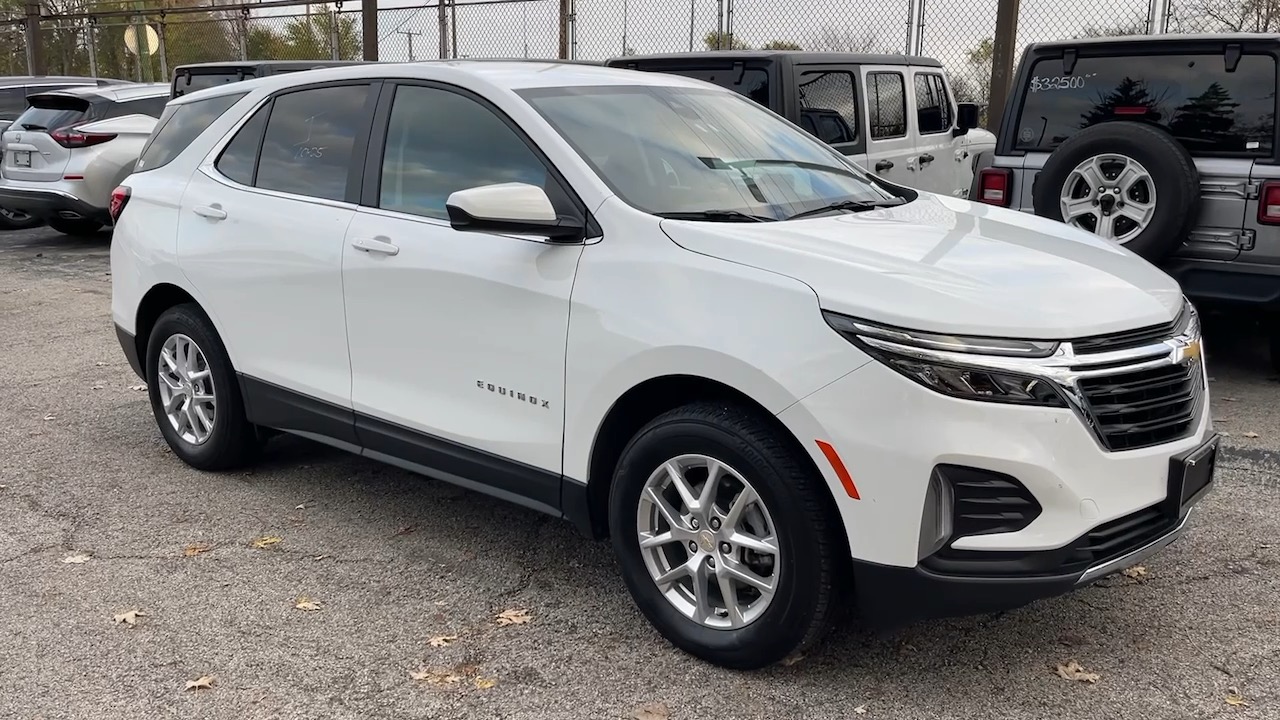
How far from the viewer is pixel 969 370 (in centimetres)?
289

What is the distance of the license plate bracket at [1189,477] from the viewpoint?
315cm

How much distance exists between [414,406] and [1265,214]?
472 cm

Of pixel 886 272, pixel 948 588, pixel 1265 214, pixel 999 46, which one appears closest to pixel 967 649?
pixel 948 588

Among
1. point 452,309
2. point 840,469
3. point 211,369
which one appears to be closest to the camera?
point 840,469

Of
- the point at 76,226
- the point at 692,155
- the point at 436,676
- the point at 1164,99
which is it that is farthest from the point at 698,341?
the point at 76,226

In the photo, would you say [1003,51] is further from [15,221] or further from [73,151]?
[15,221]

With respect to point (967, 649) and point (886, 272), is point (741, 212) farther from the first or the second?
point (967, 649)

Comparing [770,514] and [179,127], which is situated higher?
[179,127]

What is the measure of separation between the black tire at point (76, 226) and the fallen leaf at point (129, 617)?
406 inches

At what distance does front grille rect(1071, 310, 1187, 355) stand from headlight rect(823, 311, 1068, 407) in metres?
0.13

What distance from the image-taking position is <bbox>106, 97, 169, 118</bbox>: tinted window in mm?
12477

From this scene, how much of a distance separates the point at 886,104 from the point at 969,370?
20.2ft

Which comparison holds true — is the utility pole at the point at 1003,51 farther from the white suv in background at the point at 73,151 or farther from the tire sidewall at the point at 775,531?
the white suv in background at the point at 73,151

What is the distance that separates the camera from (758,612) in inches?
130
